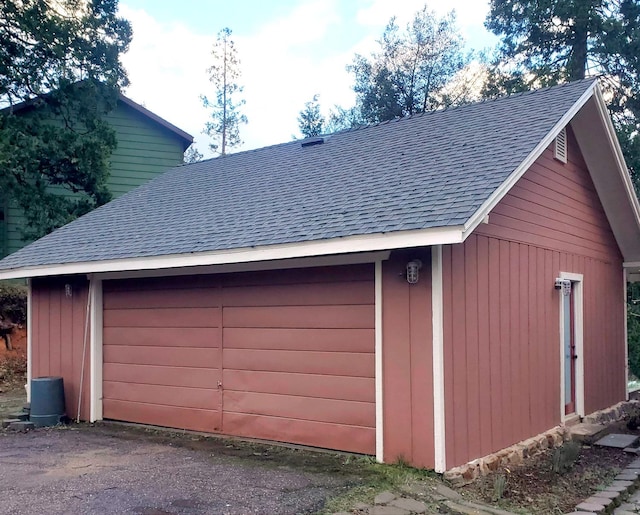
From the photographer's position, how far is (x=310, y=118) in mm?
25344

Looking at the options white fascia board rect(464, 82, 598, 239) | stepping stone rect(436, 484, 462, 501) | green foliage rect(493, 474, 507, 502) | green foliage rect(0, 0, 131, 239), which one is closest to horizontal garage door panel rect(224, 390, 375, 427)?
stepping stone rect(436, 484, 462, 501)

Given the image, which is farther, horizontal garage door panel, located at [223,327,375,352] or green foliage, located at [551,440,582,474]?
horizontal garage door panel, located at [223,327,375,352]

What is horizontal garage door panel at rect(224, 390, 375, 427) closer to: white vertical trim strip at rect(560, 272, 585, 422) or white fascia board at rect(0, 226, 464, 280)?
white fascia board at rect(0, 226, 464, 280)

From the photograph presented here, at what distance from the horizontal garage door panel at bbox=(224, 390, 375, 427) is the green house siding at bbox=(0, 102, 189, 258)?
10537 mm

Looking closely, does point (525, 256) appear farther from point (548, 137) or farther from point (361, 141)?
point (361, 141)

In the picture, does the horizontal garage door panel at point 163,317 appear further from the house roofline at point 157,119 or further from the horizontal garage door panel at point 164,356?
the house roofline at point 157,119

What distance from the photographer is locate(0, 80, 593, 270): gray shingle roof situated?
5875mm

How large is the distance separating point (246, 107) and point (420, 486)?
26577 mm

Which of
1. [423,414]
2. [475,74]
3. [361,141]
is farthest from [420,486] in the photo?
[475,74]

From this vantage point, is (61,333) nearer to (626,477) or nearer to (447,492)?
(447,492)

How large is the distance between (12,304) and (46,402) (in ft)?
17.7

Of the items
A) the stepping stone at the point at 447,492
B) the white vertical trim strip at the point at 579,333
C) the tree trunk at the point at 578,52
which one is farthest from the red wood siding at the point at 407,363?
the tree trunk at the point at 578,52

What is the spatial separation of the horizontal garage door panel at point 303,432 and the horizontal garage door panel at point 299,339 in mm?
721

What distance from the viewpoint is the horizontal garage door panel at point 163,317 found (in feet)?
24.3
